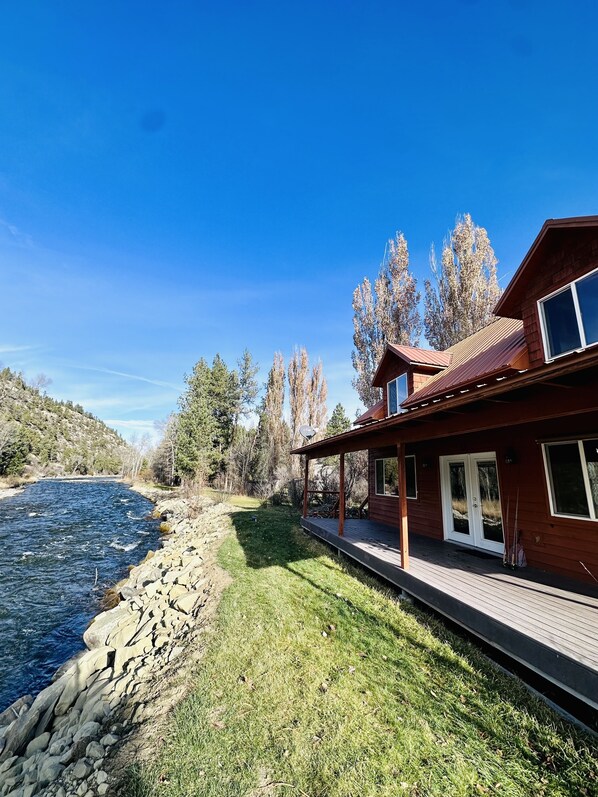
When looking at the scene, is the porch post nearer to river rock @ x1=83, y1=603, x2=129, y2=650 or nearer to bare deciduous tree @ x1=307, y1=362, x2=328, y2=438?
river rock @ x1=83, y1=603, x2=129, y2=650

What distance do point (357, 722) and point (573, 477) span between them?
177 inches

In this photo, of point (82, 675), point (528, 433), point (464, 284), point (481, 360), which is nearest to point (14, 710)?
point (82, 675)

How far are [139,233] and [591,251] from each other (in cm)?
1665

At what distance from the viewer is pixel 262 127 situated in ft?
39.3

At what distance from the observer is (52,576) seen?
30.0 ft

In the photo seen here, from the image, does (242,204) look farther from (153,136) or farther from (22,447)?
(22,447)

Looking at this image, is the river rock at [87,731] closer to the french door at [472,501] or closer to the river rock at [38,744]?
the river rock at [38,744]

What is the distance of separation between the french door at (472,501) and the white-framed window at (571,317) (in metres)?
2.31

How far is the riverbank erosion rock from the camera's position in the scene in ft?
9.39

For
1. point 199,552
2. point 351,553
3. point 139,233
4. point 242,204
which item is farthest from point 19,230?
point 351,553

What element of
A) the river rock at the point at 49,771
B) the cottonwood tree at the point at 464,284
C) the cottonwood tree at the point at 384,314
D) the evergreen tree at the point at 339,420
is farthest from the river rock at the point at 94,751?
the evergreen tree at the point at 339,420

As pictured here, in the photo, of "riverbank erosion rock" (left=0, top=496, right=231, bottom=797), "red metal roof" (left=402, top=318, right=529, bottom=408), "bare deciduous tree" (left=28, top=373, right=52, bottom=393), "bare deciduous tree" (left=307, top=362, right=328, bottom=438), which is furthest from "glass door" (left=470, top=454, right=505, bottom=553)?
"bare deciduous tree" (left=28, top=373, right=52, bottom=393)

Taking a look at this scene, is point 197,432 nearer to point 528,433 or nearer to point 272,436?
point 272,436

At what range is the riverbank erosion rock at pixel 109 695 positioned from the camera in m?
2.86
